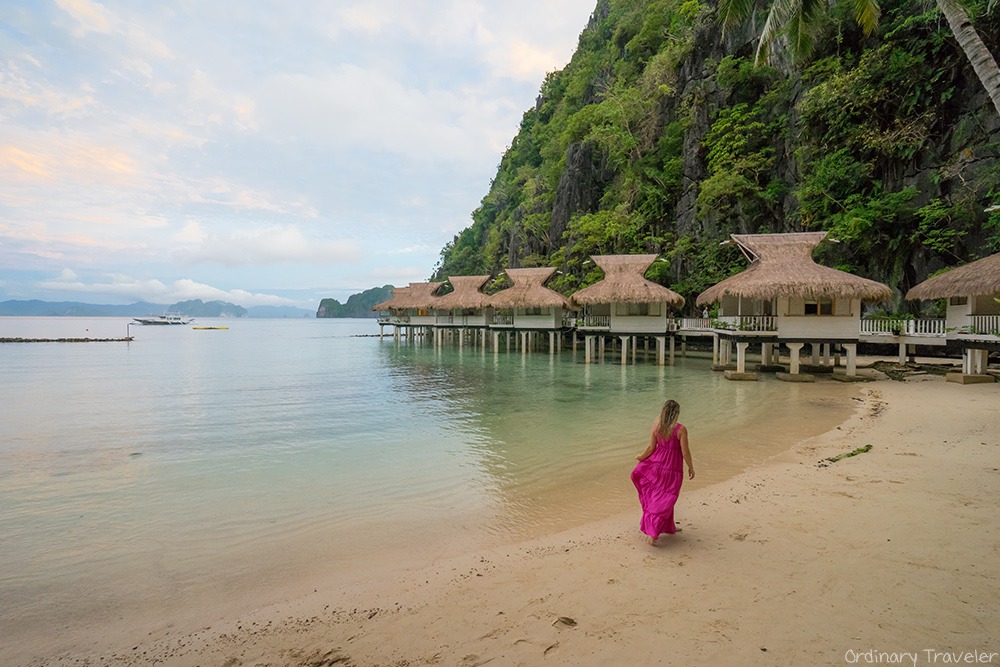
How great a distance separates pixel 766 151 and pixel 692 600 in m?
26.9

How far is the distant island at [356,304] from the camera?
515 feet

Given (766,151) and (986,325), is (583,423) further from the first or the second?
(766,151)

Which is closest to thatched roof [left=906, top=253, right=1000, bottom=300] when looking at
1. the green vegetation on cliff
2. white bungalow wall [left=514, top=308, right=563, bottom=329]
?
the green vegetation on cliff

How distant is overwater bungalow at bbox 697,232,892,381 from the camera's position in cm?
1496

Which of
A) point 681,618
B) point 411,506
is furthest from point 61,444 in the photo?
point 681,618

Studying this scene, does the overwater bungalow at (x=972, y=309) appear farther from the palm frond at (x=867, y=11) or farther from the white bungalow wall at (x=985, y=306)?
the palm frond at (x=867, y=11)

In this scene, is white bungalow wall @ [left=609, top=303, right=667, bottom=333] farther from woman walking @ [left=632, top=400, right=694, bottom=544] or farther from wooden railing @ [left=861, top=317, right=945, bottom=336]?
woman walking @ [left=632, top=400, right=694, bottom=544]

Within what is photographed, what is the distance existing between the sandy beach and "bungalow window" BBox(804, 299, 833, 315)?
12366mm

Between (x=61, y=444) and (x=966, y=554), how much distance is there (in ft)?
44.3

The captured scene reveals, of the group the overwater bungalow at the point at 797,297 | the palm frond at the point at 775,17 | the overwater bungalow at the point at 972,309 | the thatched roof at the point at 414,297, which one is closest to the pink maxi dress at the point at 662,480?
the palm frond at the point at 775,17

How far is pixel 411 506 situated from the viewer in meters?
5.94

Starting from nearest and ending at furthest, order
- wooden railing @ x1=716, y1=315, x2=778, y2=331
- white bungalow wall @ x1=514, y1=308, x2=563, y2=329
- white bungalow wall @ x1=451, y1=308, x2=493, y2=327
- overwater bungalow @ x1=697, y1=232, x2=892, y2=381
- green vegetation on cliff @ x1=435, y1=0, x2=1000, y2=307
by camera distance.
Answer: overwater bungalow @ x1=697, y1=232, x2=892, y2=381
wooden railing @ x1=716, y1=315, x2=778, y2=331
green vegetation on cliff @ x1=435, y1=0, x2=1000, y2=307
white bungalow wall @ x1=514, y1=308, x2=563, y2=329
white bungalow wall @ x1=451, y1=308, x2=493, y2=327

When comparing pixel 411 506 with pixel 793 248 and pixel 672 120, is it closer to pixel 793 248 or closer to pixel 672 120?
pixel 793 248

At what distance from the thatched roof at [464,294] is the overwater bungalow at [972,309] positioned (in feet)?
73.2
